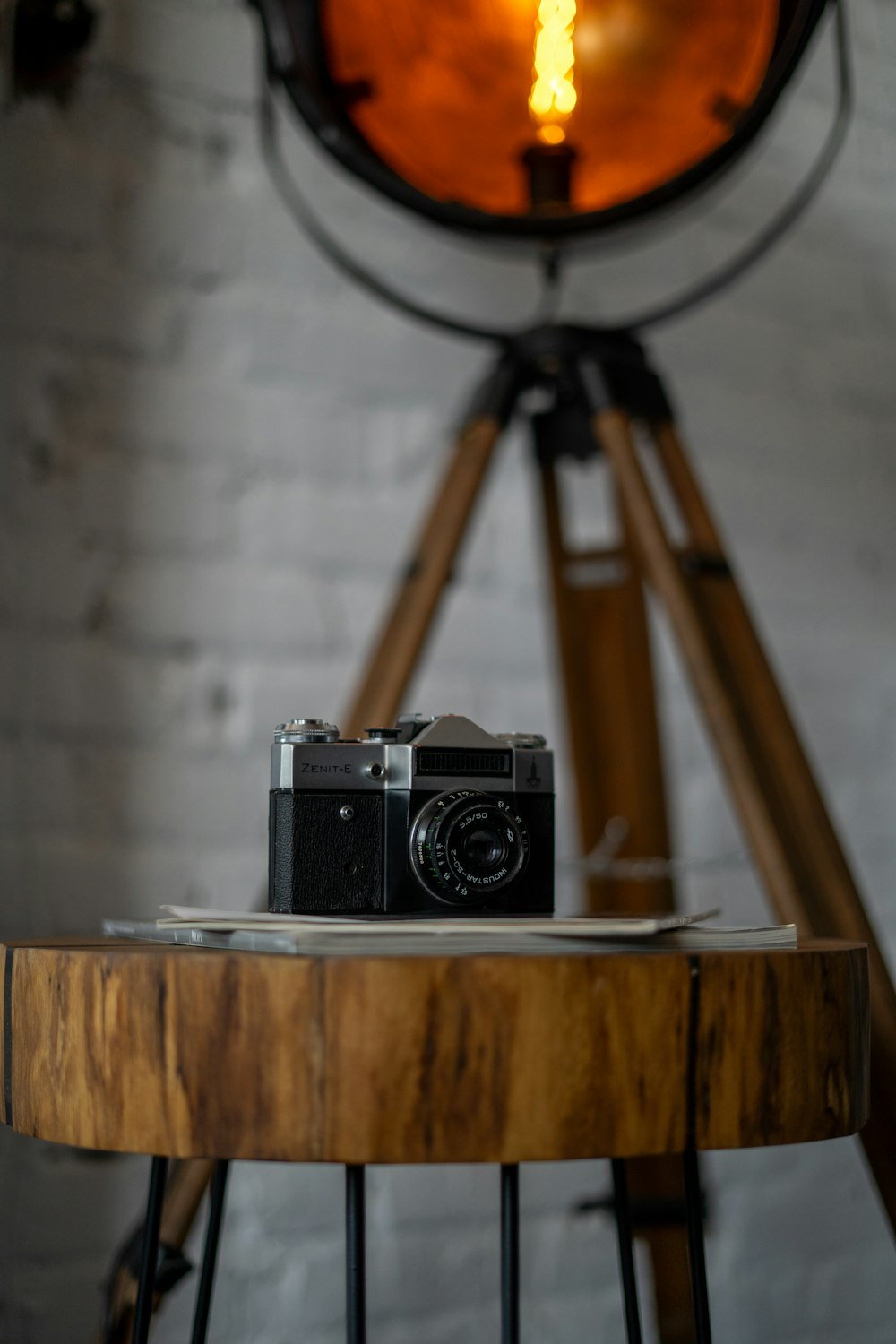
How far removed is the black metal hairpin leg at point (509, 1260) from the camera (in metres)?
0.50

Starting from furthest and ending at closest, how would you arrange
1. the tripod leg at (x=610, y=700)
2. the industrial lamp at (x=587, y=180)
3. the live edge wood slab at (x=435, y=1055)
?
the tripod leg at (x=610, y=700)
the industrial lamp at (x=587, y=180)
the live edge wood slab at (x=435, y=1055)

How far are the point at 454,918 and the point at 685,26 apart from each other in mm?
666

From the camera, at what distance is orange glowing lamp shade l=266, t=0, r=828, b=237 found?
88 centimetres

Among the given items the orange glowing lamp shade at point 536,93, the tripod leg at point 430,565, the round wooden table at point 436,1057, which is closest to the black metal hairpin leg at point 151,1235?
the round wooden table at point 436,1057

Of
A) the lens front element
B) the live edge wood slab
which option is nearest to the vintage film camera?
the lens front element

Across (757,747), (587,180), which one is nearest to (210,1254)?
(757,747)

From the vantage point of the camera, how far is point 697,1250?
0.56 m

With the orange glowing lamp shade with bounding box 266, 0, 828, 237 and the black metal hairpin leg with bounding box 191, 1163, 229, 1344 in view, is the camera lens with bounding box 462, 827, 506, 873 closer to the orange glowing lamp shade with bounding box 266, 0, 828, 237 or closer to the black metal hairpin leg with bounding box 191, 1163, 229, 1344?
the black metal hairpin leg with bounding box 191, 1163, 229, 1344

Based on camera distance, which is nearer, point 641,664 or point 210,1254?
point 210,1254

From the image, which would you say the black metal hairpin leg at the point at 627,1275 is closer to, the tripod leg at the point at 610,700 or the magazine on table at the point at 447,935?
the magazine on table at the point at 447,935

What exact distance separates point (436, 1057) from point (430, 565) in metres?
0.48

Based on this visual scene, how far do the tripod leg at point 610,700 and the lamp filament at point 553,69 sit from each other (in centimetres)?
25

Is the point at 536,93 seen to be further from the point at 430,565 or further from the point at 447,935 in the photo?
the point at 447,935

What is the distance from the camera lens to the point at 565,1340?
1148mm
